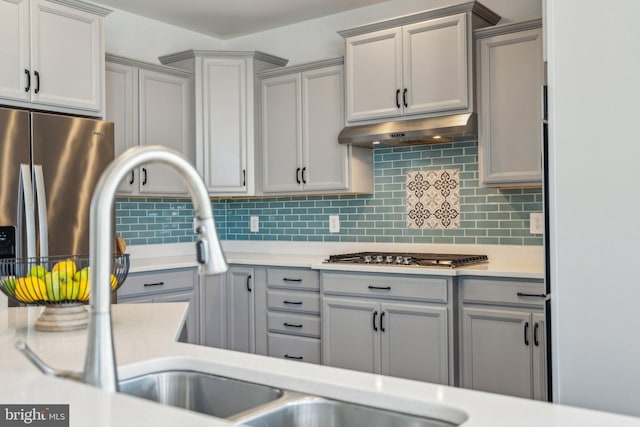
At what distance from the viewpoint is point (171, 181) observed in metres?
4.79

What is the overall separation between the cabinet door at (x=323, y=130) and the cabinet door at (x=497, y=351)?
136cm

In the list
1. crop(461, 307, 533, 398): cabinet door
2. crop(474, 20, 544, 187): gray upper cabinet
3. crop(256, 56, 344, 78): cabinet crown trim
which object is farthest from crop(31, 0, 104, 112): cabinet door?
crop(461, 307, 533, 398): cabinet door

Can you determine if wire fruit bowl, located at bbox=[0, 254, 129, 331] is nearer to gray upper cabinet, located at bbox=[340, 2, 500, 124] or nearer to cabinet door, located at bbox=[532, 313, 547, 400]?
cabinet door, located at bbox=[532, 313, 547, 400]

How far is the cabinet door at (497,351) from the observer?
136 inches

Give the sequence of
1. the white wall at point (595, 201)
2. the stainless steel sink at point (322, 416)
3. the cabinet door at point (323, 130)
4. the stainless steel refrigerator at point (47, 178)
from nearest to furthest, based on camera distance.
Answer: the stainless steel sink at point (322, 416) < the white wall at point (595, 201) < the stainless steel refrigerator at point (47, 178) < the cabinet door at point (323, 130)

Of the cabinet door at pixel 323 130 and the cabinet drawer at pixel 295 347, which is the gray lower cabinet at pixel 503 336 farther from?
the cabinet door at pixel 323 130

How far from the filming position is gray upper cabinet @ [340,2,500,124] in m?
3.88

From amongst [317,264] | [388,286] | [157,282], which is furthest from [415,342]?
[157,282]

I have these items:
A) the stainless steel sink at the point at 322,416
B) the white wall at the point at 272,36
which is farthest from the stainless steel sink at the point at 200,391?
the white wall at the point at 272,36

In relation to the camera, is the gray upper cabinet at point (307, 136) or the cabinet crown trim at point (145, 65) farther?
the gray upper cabinet at point (307, 136)

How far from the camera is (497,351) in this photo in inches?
139

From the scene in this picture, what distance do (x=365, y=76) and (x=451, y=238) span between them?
1177 mm

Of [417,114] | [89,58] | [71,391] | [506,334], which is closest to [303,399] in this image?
[71,391]

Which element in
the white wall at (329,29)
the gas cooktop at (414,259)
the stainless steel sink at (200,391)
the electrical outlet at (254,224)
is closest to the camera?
the stainless steel sink at (200,391)
